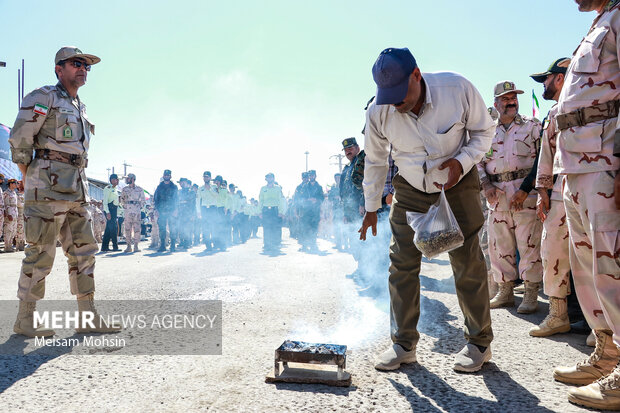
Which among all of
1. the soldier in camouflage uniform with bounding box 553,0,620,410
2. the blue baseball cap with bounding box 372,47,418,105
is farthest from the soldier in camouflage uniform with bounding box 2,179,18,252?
the soldier in camouflage uniform with bounding box 553,0,620,410

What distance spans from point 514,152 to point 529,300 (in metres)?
1.52

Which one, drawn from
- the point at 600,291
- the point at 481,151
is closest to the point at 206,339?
the point at 481,151

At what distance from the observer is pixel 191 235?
47.9 ft

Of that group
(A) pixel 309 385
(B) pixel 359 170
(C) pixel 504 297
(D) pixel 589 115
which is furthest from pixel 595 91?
(B) pixel 359 170

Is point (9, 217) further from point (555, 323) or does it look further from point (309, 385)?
point (555, 323)

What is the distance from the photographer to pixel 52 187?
340 centimetres

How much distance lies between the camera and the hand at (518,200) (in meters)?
4.07

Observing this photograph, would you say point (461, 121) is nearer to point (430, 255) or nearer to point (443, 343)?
A: point (430, 255)

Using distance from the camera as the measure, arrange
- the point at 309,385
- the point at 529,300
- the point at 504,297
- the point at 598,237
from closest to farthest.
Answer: the point at 598,237
the point at 309,385
the point at 529,300
the point at 504,297

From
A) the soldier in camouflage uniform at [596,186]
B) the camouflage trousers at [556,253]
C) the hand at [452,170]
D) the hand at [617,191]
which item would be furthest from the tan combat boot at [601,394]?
the camouflage trousers at [556,253]

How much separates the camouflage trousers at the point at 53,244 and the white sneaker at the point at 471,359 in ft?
10.0

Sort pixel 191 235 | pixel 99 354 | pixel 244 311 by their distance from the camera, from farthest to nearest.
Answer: pixel 191 235 → pixel 244 311 → pixel 99 354

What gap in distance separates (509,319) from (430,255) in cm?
211

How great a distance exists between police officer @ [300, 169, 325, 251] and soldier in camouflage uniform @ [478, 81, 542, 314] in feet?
27.2
